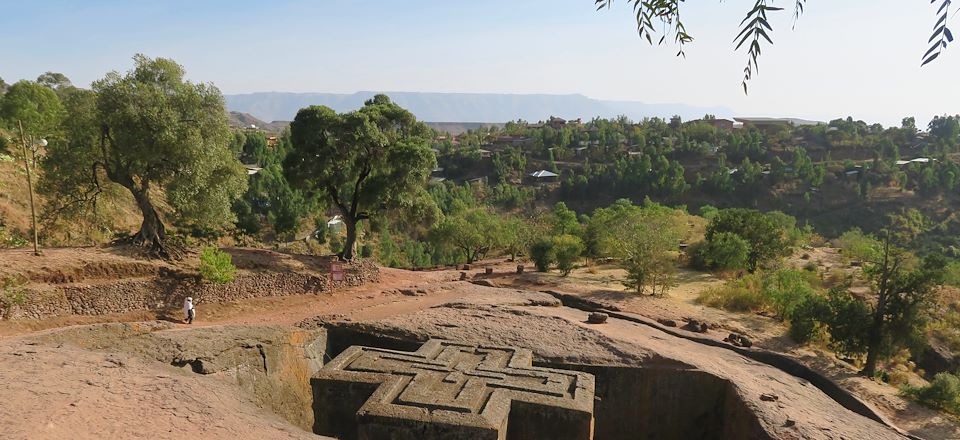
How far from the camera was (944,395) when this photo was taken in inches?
484

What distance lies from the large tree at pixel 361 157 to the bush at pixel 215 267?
4331mm

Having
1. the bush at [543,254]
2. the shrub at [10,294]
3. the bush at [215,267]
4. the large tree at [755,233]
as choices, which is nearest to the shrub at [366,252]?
the bush at [543,254]

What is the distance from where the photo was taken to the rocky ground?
6426 millimetres

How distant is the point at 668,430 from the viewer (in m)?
9.98

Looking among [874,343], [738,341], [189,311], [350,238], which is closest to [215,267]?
[189,311]

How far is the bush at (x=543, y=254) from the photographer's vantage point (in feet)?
77.7

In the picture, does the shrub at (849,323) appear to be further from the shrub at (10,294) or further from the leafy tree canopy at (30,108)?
the leafy tree canopy at (30,108)

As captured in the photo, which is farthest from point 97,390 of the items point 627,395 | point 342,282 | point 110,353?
point 342,282

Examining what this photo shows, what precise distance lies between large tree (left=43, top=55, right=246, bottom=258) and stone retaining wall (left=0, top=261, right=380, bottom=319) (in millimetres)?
1429

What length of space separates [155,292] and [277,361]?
→ 6480mm

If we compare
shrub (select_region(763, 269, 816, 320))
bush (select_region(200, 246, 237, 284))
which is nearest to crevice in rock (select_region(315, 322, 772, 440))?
shrub (select_region(763, 269, 816, 320))

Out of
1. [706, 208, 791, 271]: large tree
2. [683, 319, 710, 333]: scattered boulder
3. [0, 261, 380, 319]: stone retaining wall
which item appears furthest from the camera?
[706, 208, 791, 271]: large tree

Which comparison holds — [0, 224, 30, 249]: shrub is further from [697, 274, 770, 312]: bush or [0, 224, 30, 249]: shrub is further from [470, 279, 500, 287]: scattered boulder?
[697, 274, 770, 312]: bush

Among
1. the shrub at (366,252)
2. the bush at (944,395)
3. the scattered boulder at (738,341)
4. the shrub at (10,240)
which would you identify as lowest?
the shrub at (366,252)
